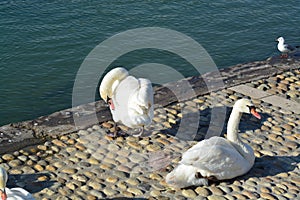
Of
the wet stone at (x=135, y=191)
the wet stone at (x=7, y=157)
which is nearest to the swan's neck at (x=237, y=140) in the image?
the wet stone at (x=135, y=191)

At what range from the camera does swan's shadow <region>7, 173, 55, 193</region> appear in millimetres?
9844

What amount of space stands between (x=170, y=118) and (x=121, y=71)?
1.32 metres

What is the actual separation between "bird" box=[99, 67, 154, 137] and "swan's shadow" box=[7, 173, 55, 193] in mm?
1868

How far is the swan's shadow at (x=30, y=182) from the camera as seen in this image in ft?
32.3

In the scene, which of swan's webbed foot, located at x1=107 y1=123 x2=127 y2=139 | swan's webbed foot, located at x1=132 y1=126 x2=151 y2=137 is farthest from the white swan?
swan's webbed foot, located at x1=132 y1=126 x2=151 y2=137

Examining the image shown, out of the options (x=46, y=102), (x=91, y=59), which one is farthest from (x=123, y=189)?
(x=91, y=59)

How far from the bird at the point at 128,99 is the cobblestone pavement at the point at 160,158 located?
36cm

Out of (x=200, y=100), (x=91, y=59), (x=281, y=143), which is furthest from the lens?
(x=91, y=59)

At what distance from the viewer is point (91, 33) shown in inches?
732

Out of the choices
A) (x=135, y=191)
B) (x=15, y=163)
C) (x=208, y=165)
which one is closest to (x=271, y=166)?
(x=208, y=165)

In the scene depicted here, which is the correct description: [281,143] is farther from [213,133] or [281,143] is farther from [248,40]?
[248,40]

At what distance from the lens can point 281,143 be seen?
444 inches

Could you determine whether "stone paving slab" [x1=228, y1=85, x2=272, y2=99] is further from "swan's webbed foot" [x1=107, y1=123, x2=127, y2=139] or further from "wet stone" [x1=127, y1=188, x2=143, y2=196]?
"wet stone" [x1=127, y1=188, x2=143, y2=196]

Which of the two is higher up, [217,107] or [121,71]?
[121,71]
